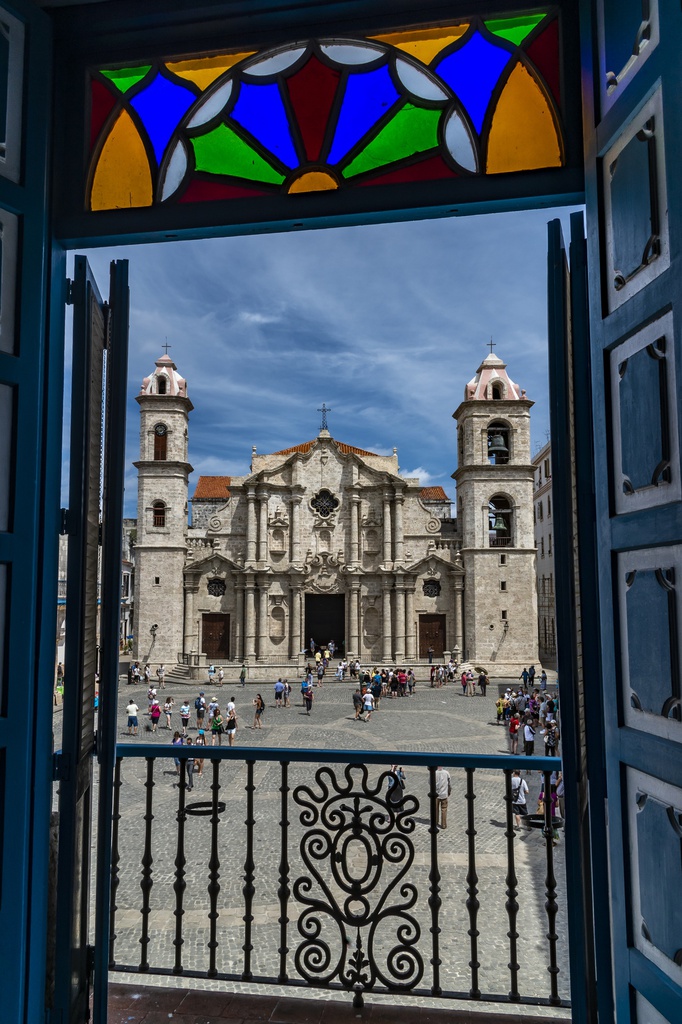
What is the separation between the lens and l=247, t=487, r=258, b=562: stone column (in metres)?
35.1

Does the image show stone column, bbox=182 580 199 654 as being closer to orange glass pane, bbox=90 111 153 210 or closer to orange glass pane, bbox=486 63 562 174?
orange glass pane, bbox=90 111 153 210

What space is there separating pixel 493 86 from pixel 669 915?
2.78m

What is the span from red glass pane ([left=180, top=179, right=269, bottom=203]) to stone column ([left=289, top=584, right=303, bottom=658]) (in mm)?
32509

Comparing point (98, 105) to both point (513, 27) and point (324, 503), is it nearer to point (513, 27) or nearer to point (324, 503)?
point (513, 27)

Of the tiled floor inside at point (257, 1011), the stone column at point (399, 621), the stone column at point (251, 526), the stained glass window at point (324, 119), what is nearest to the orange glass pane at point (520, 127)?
the stained glass window at point (324, 119)

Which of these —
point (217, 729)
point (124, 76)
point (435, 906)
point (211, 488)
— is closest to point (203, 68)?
point (124, 76)

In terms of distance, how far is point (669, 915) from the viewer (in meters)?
1.66

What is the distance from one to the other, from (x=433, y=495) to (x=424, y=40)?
131ft

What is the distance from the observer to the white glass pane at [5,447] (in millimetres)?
2293

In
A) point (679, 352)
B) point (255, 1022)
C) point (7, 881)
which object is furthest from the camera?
point (255, 1022)

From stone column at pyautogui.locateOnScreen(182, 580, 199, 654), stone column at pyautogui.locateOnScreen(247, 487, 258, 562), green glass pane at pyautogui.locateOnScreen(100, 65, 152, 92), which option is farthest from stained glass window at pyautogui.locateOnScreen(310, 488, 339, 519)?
green glass pane at pyautogui.locateOnScreen(100, 65, 152, 92)

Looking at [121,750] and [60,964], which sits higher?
[121,750]

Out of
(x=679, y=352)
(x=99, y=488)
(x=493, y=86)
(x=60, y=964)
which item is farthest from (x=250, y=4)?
(x=60, y=964)

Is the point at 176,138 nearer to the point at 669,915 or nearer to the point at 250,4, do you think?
the point at 250,4
